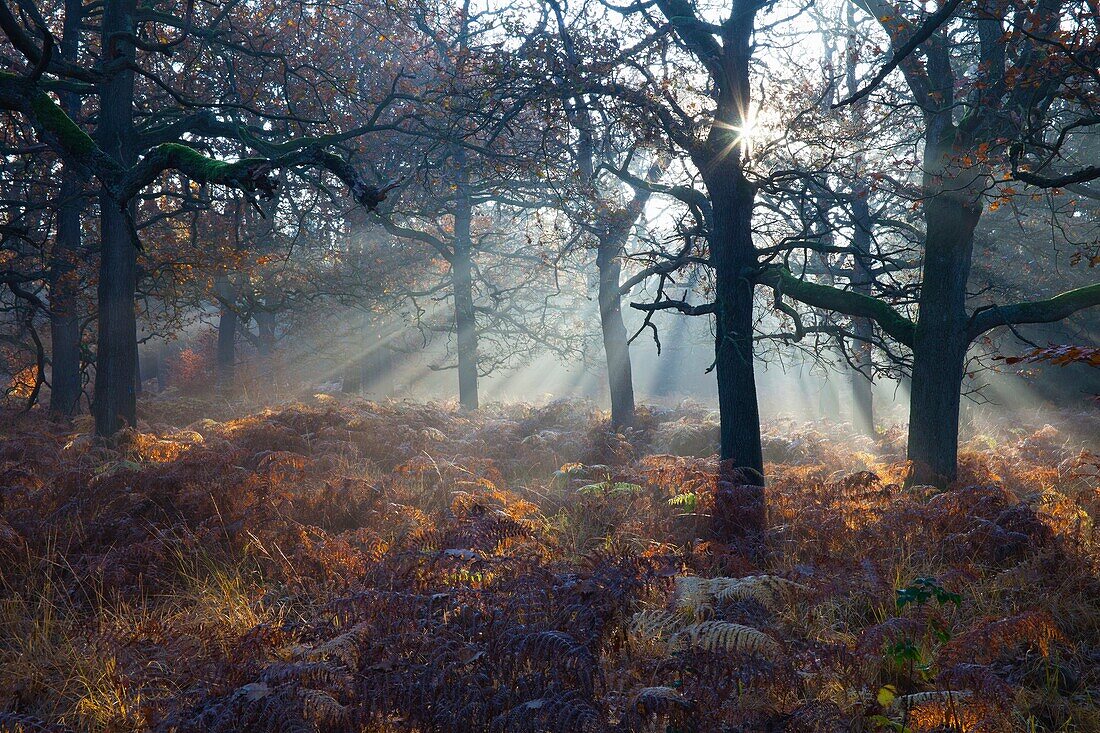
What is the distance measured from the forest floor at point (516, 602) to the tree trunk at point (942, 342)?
1.59 feet

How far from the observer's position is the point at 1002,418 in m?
20.9

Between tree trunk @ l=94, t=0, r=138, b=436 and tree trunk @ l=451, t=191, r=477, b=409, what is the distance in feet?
31.2

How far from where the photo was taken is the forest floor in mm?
3721

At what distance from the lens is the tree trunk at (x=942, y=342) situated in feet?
30.2

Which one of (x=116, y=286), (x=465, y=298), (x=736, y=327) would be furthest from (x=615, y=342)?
(x=116, y=286)

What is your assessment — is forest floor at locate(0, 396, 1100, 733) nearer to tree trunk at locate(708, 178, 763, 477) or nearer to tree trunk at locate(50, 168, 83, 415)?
tree trunk at locate(708, 178, 763, 477)

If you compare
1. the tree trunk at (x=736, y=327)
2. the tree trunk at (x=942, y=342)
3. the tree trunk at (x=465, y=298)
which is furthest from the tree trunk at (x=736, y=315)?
the tree trunk at (x=465, y=298)

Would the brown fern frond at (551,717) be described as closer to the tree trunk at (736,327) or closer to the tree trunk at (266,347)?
the tree trunk at (736,327)

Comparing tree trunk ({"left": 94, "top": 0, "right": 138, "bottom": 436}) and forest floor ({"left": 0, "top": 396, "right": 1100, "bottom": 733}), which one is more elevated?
tree trunk ({"left": 94, "top": 0, "right": 138, "bottom": 436})

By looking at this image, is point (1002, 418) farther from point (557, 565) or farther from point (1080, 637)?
point (557, 565)

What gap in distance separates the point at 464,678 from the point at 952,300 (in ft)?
27.3

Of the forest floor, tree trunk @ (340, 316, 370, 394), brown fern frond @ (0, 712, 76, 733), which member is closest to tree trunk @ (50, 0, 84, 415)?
the forest floor

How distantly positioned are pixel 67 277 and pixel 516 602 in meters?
11.7

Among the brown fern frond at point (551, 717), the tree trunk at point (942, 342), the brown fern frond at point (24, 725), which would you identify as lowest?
the brown fern frond at point (24, 725)
